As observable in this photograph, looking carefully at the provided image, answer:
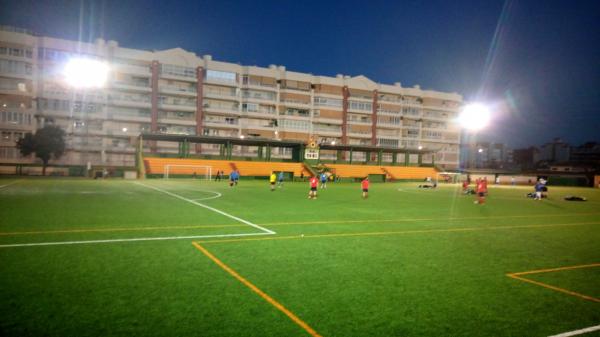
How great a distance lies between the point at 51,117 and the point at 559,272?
77.1 meters

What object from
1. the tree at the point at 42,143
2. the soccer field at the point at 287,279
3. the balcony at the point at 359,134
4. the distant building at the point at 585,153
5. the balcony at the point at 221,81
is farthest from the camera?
the distant building at the point at 585,153

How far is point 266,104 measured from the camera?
3204 inches

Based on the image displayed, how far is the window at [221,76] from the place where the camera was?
254ft

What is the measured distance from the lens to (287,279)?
22.7 feet

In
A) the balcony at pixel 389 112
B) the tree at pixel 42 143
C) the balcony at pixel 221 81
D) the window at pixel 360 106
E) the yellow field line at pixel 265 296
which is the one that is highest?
the balcony at pixel 221 81

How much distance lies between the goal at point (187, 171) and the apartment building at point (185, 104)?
21.5 meters

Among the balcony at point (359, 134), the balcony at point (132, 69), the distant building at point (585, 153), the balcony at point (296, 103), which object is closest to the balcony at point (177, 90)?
the balcony at point (132, 69)

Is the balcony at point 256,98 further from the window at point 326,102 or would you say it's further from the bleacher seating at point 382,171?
the bleacher seating at point 382,171

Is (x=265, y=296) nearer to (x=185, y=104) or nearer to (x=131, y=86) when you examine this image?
(x=131, y=86)

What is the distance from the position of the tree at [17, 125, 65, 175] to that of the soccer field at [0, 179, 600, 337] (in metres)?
55.0

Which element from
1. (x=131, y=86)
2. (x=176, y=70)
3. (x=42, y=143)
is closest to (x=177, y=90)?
(x=176, y=70)

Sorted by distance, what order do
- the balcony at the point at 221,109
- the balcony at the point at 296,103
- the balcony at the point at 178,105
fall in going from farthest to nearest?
1. the balcony at the point at 296,103
2. the balcony at the point at 221,109
3. the balcony at the point at 178,105

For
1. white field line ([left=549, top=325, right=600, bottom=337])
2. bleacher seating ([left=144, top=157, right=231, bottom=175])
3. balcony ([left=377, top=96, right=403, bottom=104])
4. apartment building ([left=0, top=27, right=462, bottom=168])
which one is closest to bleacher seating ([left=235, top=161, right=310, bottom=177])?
bleacher seating ([left=144, top=157, right=231, bottom=175])

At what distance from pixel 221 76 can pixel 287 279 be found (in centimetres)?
7631
